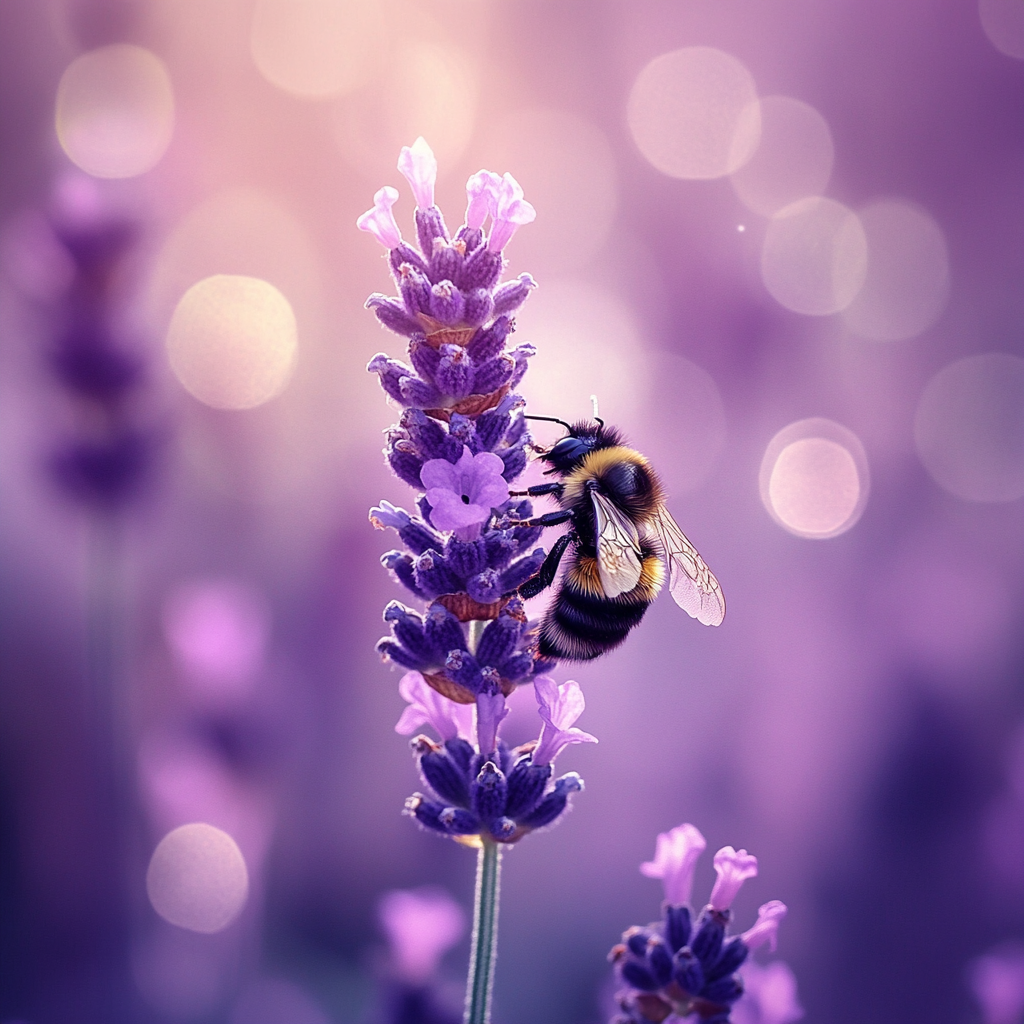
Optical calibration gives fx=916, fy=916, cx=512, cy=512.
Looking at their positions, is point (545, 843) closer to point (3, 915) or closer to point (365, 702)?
point (365, 702)

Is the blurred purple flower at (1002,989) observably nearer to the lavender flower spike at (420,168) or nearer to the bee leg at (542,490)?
the bee leg at (542,490)

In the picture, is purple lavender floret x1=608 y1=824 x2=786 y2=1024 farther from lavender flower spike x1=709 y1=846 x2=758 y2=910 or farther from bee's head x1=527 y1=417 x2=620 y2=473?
bee's head x1=527 y1=417 x2=620 y2=473

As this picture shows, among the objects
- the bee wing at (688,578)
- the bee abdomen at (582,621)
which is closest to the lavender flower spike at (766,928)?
the bee abdomen at (582,621)

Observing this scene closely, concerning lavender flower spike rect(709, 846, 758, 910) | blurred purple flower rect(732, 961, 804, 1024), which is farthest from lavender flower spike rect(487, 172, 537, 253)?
blurred purple flower rect(732, 961, 804, 1024)

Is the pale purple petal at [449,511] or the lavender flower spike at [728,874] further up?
the pale purple petal at [449,511]

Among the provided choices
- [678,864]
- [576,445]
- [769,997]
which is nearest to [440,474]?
[576,445]

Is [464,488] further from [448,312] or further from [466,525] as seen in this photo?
[448,312]

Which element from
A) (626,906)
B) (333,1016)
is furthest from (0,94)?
(626,906)
